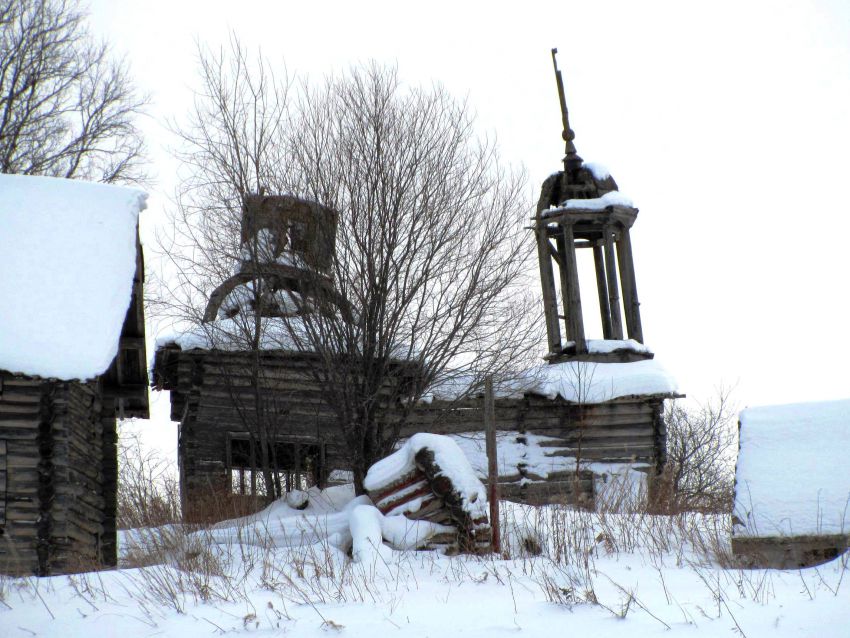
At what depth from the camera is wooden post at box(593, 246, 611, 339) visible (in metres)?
19.8

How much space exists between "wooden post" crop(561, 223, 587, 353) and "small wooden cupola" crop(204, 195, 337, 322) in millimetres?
7254

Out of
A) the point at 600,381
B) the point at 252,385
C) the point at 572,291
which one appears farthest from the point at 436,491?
the point at 572,291

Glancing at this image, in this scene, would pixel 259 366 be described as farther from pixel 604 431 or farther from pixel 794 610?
pixel 794 610

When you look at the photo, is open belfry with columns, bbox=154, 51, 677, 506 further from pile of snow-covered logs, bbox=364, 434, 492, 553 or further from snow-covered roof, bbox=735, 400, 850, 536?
snow-covered roof, bbox=735, 400, 850, 536

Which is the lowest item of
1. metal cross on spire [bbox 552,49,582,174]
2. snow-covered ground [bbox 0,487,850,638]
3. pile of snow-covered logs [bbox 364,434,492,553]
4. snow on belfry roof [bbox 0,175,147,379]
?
snow-covered ground [bbox 0,487,850,638]

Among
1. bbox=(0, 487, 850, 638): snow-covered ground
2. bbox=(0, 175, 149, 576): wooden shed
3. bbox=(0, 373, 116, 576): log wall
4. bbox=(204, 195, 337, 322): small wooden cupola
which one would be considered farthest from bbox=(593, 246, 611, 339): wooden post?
bbox=(0, 373, 116, 576): log wall

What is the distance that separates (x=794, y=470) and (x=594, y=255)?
13.2 meters

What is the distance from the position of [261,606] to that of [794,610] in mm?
3699

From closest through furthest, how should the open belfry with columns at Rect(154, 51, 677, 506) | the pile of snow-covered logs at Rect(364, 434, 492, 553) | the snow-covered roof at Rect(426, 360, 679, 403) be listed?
the pile of snow-covered logs at Rect(364, 434, 492, 553) < the open belfry with columns at Rect(154, 51, 677, 506) < the snow-covered roof at Rect(426, 360, 679, 403)

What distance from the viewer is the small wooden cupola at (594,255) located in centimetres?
1880

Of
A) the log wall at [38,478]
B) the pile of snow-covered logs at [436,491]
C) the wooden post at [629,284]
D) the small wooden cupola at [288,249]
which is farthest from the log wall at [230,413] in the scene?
the wooden post at [629,284]

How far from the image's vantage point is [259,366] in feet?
50.9

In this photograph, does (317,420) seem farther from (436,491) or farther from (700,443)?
(700,443)

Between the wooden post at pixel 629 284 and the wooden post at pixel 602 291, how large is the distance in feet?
1.57
